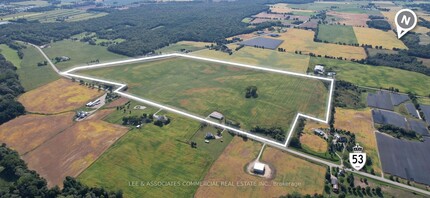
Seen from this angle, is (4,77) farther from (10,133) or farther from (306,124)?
(306,124)

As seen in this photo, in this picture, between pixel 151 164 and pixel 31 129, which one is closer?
pixel 151 164

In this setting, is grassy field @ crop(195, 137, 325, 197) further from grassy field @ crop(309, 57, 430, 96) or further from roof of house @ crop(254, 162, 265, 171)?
grassy field @ crop(309, 57, 430, 96)

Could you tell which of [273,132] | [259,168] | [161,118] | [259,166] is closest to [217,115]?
[161,118]

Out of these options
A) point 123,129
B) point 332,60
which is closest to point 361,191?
point 123,129

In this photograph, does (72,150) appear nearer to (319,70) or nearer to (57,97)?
(57,97)

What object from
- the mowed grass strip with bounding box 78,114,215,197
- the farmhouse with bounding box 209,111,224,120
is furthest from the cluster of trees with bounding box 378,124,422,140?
the mowed grass strip with bounding box 78,114,215,197

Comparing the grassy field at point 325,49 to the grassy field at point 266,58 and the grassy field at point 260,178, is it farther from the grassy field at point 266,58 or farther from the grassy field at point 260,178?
the grassy field at point 260,178

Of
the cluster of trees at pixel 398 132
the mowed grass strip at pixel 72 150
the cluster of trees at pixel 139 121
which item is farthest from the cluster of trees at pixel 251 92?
the mowed grass strip at pixel 72 150
